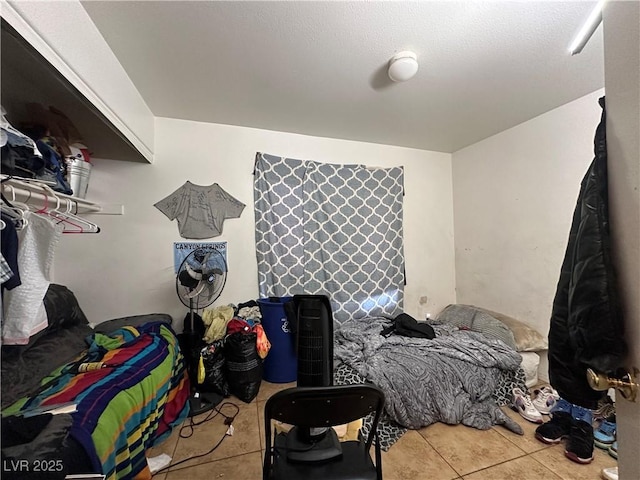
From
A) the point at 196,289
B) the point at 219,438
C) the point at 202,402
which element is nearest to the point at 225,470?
the point at 219,438

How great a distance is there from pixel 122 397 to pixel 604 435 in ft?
9.06

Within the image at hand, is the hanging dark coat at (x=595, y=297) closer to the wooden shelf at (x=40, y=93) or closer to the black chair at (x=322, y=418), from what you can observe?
the black chair at (x=322, y=418)

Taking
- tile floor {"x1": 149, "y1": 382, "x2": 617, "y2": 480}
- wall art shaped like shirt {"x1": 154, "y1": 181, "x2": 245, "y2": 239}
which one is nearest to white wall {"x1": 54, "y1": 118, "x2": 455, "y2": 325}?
wall art shaped like shirt {"x1": 154, "y1": 181, "x2": 245, "y2": 239}

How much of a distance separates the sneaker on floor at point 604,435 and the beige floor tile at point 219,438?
6.73 feet

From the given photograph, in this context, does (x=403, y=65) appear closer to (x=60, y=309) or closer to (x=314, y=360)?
(x=314, y=360)

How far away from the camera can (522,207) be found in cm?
255

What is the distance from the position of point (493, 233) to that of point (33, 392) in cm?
373

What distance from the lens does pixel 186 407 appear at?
6.15 feet

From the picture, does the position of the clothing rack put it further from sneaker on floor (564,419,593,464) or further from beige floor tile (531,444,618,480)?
sneaker on floor (564,419,593,464)

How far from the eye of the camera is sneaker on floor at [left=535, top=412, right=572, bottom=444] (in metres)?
1.60

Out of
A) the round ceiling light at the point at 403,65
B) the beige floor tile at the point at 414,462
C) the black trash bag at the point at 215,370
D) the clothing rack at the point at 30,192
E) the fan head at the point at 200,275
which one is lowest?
the beige floor tile at the point at 414,462

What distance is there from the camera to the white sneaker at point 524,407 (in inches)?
70.4

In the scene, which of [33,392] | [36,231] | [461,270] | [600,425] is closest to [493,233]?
[461,270]

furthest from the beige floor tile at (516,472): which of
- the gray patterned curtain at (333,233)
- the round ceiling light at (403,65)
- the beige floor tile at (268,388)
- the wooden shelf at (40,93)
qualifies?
the wooden shelf at (40,93)
